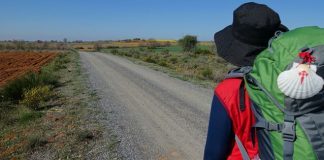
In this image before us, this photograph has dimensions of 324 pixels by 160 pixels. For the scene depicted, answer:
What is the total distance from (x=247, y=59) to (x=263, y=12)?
230 millimetres

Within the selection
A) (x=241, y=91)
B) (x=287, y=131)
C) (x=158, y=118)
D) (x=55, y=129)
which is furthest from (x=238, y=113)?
(x=158, y=118)

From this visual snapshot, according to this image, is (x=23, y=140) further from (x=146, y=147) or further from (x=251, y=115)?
(x=251, y=115)

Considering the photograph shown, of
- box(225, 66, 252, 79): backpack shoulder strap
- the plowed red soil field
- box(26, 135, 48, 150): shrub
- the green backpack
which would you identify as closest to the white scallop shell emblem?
the green backpack

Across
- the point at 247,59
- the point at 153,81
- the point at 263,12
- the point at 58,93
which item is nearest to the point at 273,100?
the point at 247,59

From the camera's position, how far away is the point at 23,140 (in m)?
7.46

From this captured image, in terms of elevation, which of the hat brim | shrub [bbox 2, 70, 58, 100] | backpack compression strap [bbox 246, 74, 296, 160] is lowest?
shrub [bbox 2, 70, 58, 100]

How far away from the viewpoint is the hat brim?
1873 mm

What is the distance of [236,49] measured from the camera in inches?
74.9

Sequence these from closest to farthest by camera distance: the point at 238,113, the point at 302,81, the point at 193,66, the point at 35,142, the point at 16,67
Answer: the point at 302,81 → the point at 238,113 → the point at 35,142 → the point at 193,66 → the point at 16,67

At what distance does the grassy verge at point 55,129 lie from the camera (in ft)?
21.8

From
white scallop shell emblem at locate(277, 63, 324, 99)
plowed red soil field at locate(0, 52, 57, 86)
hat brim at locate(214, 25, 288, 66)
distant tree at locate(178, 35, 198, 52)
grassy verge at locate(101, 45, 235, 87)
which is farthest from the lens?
distant tree at locate(178, 35, 198, 52)

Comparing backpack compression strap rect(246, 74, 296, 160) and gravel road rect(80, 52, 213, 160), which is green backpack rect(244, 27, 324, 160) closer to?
backpack compression strap rect(246, 74, 296, 160)

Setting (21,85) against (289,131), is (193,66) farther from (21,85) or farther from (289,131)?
(289,131)

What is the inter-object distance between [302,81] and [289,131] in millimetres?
210
